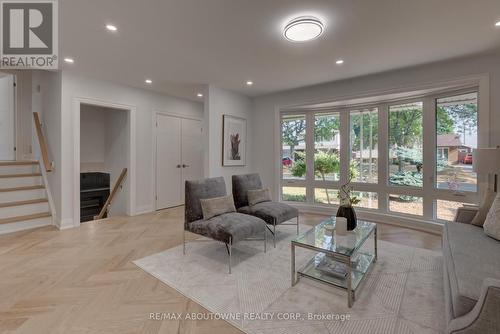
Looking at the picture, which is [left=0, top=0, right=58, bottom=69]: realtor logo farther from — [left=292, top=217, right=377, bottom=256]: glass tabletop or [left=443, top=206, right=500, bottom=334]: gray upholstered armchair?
[left=443, top=206, right=500, bottom=334]: gray upholstered armchair

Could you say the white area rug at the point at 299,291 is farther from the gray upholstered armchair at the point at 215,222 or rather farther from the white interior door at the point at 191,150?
the white interior door at the point at 191,150

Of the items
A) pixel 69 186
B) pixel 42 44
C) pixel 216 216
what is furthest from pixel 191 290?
pixel 42 44

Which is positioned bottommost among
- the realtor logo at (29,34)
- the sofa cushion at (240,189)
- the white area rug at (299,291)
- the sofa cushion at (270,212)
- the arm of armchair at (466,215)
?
the white area rug at (299,291)

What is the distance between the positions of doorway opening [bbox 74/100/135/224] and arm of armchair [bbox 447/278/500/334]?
15.9 ft

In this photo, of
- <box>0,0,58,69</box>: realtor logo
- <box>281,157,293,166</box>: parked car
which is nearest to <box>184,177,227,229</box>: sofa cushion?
<box>0,0,58,69</box>: realtor logo

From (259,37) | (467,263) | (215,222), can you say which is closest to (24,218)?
(215,222)

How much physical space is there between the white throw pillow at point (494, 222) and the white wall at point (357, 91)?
4.54 ft

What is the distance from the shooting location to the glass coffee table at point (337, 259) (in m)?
1.95

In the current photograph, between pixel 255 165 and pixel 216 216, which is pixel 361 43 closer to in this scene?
pixel 216 216

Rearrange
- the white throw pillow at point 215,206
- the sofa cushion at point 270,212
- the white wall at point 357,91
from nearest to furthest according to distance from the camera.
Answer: the white throw pillow at point 215,206
the white wall at point 357,91
the sofa cushion at point 270,212

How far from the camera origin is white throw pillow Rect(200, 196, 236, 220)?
2826 mm

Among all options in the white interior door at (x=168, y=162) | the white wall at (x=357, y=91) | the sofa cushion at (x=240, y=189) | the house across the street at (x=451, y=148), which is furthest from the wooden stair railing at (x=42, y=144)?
the house across the street at (x=451, y=148)

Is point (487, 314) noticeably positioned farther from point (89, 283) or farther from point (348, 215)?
point (89, 283)

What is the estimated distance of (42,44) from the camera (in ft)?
9.14
